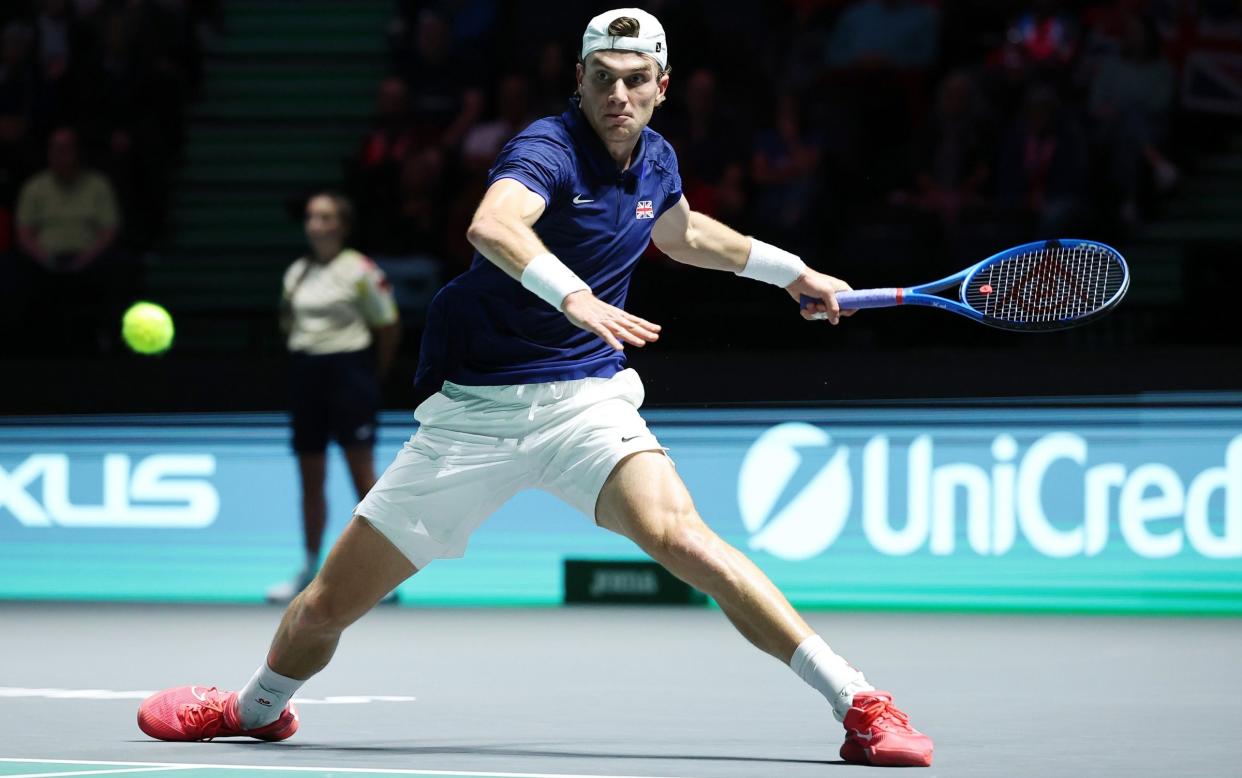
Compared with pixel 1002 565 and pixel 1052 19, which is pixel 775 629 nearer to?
pixel 1002 565

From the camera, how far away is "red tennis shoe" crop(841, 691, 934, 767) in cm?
543

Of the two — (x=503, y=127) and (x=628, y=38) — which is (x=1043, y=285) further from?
(x=503, y=127)

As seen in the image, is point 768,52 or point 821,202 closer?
point 821,202

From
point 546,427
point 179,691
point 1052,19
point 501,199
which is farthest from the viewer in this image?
point 1052,19

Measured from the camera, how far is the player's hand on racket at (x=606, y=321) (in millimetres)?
4977

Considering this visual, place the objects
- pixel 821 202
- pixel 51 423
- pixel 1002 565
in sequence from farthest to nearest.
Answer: pixel 821 202 < pixel 51 423 < pixel 1002 565

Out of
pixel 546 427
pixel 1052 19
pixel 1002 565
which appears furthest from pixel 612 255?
pixel 1052 19

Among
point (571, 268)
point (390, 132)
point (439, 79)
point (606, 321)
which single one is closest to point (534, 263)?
point (606, 321)

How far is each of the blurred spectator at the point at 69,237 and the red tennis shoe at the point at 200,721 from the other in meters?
7.56

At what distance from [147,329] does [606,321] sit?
7762 millimetres

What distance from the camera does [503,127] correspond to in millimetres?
14312

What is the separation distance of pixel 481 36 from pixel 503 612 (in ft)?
18.4

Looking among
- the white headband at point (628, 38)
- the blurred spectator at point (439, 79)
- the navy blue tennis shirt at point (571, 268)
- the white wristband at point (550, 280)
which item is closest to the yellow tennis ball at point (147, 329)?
the blurred spectator at point (439, 79)

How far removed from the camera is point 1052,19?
1432 centimetres
